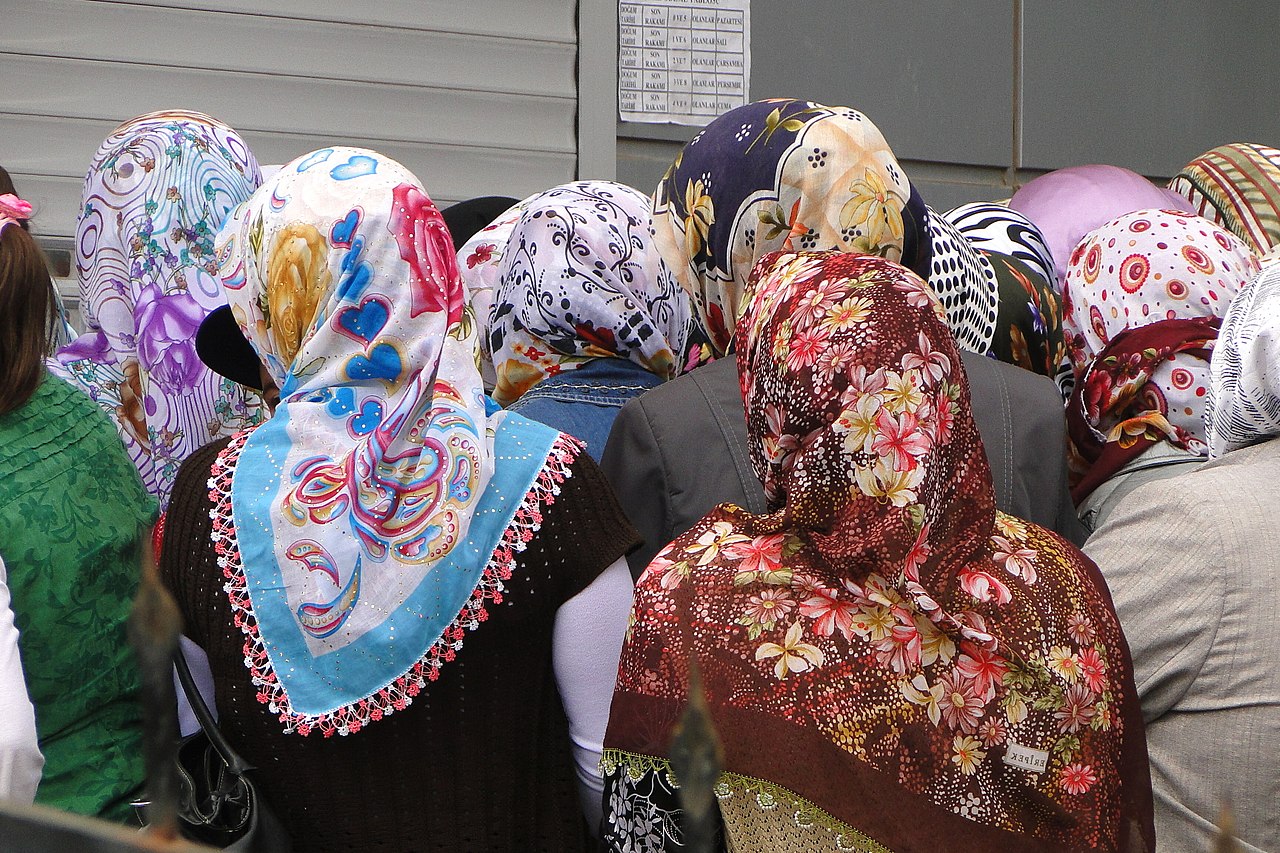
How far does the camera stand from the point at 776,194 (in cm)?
227

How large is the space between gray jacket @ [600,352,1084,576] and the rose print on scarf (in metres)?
0.39

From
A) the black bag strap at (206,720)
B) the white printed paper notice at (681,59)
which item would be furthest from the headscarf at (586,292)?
the white printed paper notice at (681,59)

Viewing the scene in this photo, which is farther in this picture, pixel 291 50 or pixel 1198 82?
pixel 1198 82

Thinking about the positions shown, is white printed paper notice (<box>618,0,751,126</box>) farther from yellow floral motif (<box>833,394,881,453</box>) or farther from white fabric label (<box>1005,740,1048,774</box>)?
white fabric label (<box>1005,740,1048,774</box>)

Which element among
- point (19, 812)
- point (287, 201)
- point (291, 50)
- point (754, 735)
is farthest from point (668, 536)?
point (291, 50)

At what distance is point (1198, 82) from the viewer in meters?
5.58

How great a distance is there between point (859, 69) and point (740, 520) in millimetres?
3888

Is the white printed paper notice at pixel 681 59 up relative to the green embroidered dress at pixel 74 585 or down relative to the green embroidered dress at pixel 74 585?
up

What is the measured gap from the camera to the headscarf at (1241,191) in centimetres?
343

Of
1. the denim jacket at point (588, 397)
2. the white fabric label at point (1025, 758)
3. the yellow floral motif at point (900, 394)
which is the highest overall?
the yellow floral motif at point (900, 394)

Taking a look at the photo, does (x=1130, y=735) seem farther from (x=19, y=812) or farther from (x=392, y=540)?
(x=19, y=812)

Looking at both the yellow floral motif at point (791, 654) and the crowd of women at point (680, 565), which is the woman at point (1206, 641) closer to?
the crowd of women at point (680, 565)

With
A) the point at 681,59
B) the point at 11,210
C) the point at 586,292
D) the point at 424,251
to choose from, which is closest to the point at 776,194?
the point at 586,292

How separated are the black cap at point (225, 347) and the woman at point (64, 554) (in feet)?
0.95
